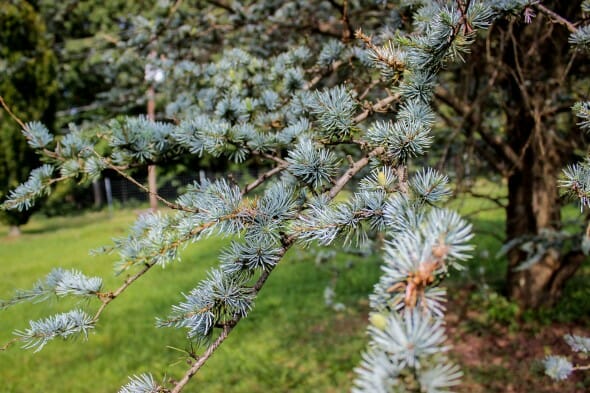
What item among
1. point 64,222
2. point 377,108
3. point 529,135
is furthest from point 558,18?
point 64,222

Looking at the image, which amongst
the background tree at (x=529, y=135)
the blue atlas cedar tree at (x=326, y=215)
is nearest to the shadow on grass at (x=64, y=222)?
the background tree at (x=529, y=135)

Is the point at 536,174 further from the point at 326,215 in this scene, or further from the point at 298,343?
the point at 326,215

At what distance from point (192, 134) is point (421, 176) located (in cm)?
72

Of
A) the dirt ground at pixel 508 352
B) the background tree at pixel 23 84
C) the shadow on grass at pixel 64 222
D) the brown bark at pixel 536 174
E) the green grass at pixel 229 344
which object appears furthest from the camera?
the shadow on grass at pixel 64 222

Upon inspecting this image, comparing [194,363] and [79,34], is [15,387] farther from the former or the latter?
[79,34]

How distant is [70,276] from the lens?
924 mm

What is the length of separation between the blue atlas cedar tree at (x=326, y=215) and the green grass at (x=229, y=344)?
1.07 metres

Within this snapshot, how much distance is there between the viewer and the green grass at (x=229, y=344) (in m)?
3.37

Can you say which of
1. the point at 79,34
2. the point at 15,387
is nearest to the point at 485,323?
the point at 15,387

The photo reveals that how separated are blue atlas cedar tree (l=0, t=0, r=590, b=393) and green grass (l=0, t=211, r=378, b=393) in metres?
1.07

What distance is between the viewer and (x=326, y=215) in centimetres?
79

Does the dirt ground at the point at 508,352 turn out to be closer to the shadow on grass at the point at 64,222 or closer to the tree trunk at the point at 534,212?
the tree trunk at the point at 534,212

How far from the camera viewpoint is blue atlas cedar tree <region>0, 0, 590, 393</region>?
52 cm

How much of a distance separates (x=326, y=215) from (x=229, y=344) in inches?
141
